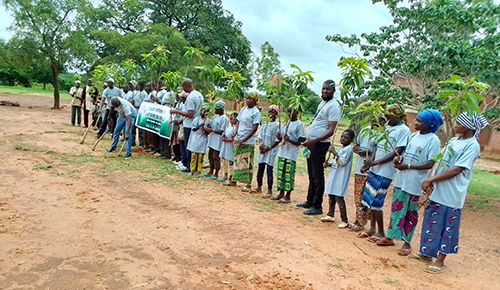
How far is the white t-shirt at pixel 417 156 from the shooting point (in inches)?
156

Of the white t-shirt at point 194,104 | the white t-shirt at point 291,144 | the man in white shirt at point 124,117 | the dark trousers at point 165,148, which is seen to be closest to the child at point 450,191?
the white t-shirt at point 291,144

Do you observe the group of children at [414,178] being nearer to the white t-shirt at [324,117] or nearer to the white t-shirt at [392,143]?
the white t-shirt at [392,143]

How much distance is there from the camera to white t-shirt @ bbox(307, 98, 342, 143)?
5.16 metres

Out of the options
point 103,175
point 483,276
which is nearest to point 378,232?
point 483,276

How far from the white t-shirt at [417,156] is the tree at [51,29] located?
62.2ft

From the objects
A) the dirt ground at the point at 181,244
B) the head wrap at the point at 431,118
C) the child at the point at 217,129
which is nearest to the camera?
the dirt ground at the point at 181,244

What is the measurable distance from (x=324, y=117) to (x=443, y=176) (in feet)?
6.34

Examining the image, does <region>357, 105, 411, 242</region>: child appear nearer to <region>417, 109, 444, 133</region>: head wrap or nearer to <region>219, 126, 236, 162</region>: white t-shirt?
<region>417, 109, 444, 133</region>: head wrap

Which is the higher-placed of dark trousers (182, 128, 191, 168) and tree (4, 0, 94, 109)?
tree (4, 0, 94, 109)

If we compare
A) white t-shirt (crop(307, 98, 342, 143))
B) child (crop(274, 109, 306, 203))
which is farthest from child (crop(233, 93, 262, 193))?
white t-shirt (crop(307, 98, 342, 143))

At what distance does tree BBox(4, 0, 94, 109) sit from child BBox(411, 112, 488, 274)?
1937cm

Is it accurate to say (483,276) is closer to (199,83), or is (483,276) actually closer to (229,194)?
(229,194)

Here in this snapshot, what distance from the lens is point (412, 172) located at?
4.07m

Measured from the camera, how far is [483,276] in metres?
3.92
